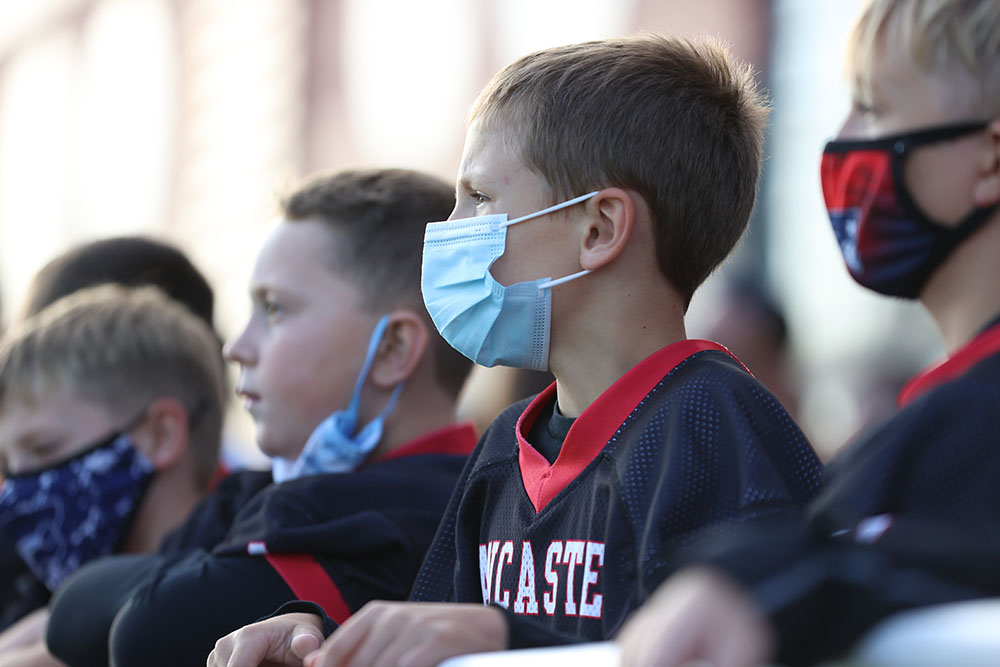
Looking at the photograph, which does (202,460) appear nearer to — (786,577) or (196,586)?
(196,586)

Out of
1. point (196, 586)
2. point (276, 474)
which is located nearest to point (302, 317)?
point (276, 474)

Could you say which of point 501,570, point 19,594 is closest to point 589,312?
point 501,570

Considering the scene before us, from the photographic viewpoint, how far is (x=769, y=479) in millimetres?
1636

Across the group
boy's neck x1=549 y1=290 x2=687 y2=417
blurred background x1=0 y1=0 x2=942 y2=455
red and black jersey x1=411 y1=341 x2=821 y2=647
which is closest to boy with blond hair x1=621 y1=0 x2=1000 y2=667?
red and black jersey x1=411 y1=341 x2=821 y2=647

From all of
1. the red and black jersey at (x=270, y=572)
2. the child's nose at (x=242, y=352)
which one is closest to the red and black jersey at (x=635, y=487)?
the red and black jersey at (x=270, y=572)

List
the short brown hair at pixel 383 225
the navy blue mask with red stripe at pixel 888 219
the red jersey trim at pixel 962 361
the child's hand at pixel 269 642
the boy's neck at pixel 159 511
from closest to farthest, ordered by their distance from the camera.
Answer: the red jersey trim at pixel 962 361
the navy blue mask with red stripe at pixel 888 219
the child's hand at pixel 269 642
the short brown hair at pixel 383 225
the boy's neck at pixel 159 511

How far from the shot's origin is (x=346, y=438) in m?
2.77

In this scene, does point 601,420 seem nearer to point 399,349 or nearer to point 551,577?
point 551,577

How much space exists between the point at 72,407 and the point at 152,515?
37 cm

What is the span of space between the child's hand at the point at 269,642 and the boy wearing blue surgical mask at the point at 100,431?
1408mm

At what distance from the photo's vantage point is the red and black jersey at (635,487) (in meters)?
1.65

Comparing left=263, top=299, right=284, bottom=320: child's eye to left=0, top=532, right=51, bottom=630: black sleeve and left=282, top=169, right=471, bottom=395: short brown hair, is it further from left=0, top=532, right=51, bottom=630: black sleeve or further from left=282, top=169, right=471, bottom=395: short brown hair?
left=0, top=532, right=51, bottom=630: black sleeve

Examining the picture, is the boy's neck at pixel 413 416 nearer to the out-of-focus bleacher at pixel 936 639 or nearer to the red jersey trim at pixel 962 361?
the red jersey trim at pixel 962 361

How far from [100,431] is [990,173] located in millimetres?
2511
